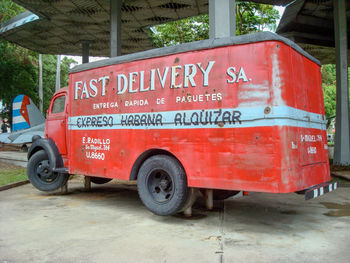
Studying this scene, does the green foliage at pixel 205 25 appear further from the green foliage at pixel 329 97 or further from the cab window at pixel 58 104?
the green foliage at pixel 329 97

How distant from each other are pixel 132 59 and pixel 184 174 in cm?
233

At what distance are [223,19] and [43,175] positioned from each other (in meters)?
5.98

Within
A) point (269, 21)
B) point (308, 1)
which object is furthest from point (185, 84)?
point (269, 21)

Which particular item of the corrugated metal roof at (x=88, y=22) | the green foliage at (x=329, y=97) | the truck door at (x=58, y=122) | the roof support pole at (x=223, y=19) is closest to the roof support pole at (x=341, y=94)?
the corrugated metal roof at (x=88, y=22)

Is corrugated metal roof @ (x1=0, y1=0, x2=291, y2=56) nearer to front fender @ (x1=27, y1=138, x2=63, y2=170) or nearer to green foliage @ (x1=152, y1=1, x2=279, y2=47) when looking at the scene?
green foliage @ (x1=152, y1=1, x2=279, y2=47)

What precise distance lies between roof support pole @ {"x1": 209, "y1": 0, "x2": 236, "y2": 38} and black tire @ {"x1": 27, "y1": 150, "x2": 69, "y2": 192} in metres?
5.29

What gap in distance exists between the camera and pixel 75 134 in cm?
689

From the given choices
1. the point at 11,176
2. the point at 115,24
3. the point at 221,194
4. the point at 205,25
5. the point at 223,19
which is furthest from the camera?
the point at 205,25

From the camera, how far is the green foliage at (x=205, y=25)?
1666 centimetres

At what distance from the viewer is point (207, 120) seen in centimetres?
490

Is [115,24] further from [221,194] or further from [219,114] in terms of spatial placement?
[219,114]

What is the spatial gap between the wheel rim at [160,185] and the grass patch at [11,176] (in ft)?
17.8

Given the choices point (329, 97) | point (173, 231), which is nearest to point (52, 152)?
point (173, 231)

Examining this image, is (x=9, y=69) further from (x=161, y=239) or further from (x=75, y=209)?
(x=161, y=239)
